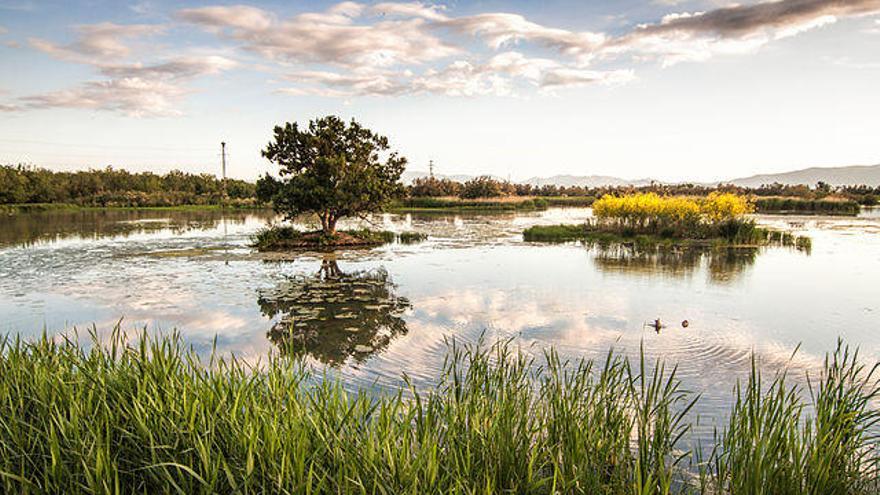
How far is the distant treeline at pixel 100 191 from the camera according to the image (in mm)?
56191

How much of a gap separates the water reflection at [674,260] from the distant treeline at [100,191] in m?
43.8

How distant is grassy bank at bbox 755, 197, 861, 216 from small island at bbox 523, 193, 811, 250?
2336cm

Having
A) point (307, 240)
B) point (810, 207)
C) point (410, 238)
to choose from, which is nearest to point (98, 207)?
point (307, 240)

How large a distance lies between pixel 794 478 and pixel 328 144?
2125 cm

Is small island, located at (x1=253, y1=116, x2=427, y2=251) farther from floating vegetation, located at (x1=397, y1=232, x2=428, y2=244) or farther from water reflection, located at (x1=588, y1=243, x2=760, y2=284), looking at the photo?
water reflection, located at (x1=588, y1=243, x2=760, y2=284)

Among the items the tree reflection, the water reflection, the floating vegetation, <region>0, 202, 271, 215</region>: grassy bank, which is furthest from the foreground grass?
<region>0, 202, 271, 215</region>: grassy bank

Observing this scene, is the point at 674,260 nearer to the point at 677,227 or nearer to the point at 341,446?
the point at 677,227

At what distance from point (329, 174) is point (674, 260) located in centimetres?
1346

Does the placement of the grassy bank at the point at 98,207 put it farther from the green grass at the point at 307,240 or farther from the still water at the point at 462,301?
the still water at the point at 462,301

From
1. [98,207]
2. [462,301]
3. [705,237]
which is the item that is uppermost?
[98,207]

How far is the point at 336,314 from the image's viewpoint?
10.7 meters

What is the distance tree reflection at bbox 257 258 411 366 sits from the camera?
847 cm

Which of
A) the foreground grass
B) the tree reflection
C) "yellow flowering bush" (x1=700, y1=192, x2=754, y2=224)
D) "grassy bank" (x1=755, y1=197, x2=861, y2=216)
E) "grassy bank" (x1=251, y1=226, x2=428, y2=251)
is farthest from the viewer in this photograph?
"grassy bank" (x1=755, y1=197, x2=861, y2=216)

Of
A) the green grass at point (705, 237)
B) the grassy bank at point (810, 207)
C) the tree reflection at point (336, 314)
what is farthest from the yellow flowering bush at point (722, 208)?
the grassy bank at point (810, 207)
